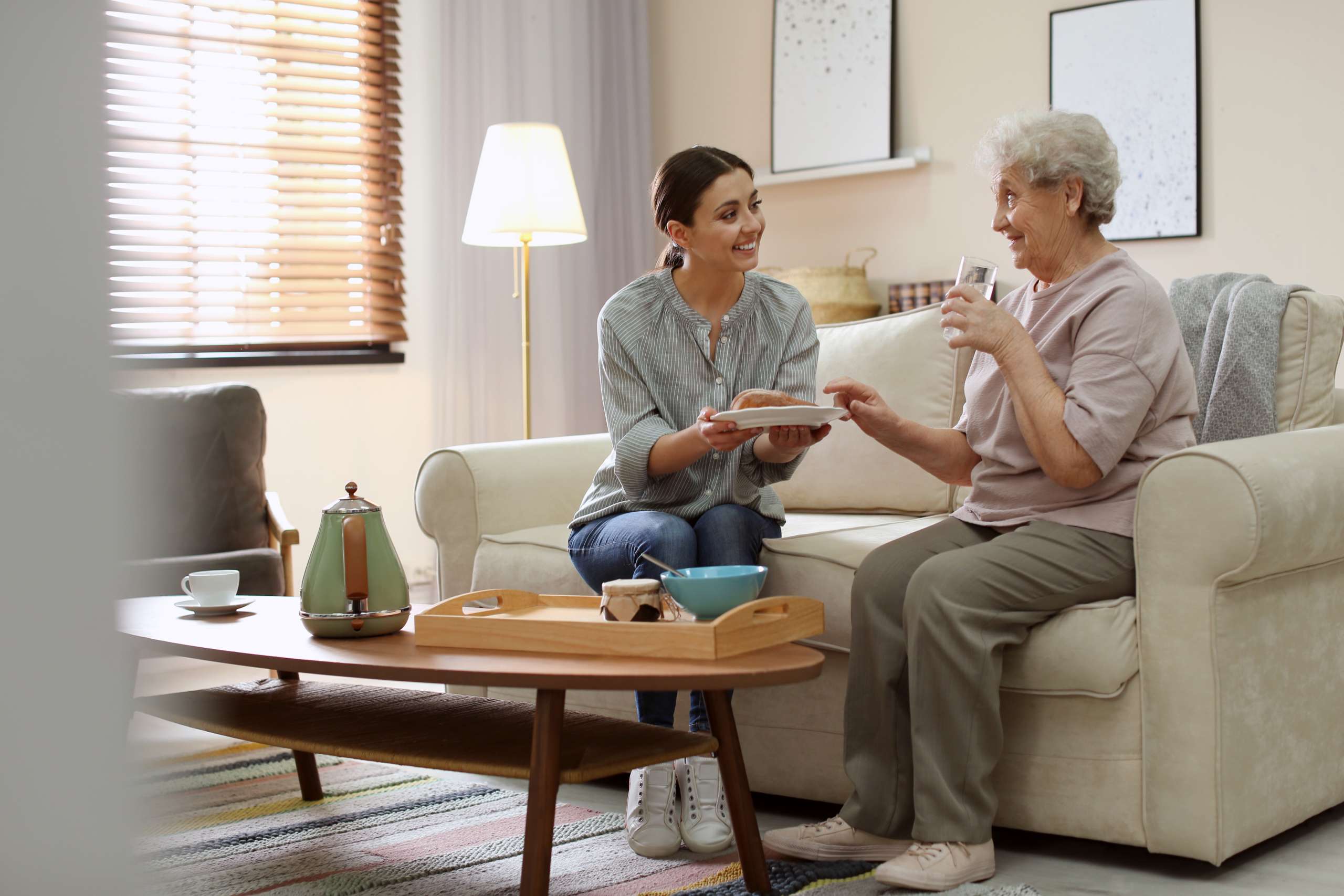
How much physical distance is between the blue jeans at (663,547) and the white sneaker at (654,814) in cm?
8

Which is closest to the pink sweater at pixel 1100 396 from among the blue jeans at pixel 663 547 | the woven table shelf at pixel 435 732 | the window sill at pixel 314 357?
the blue jeans at pixel 663 547

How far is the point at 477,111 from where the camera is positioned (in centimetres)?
441

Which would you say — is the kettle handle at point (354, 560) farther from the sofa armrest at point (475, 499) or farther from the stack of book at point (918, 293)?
the stack of book at point (918, 293)

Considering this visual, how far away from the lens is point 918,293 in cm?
412

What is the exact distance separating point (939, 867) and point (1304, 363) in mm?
1095

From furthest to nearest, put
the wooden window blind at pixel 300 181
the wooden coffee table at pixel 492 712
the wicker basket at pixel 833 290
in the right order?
the wicker basket at pixel 833 290 < the wooden window blind at pixel 300 181 < the wooden coffee table at pixel 492 712

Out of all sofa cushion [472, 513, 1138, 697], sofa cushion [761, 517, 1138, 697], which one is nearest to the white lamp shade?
sofa cushion [472, 513, 1138, 697]

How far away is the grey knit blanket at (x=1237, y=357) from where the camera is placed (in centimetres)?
210

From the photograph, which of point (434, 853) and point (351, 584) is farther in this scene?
point (434, 853)

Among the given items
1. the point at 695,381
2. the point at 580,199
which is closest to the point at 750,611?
the point at 695,381

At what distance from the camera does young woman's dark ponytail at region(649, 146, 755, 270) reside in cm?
221

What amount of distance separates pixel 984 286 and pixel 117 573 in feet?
5.15

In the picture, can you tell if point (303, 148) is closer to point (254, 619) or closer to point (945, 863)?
point (254, 619)

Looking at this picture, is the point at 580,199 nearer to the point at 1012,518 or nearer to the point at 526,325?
the point at 526,325
